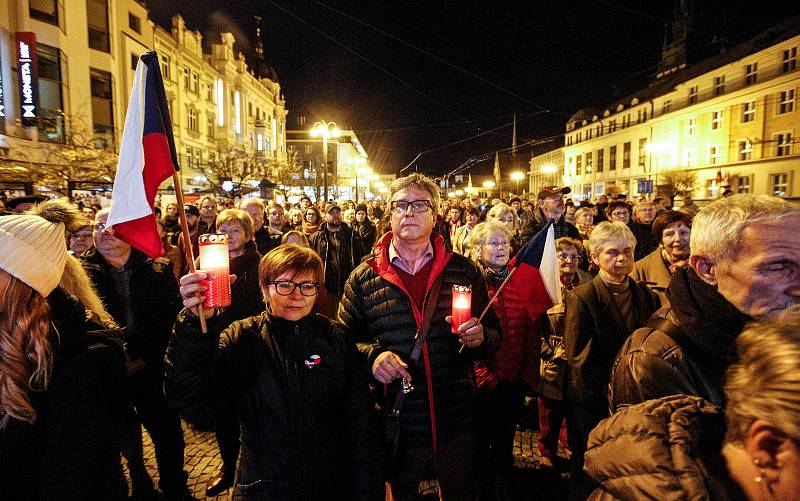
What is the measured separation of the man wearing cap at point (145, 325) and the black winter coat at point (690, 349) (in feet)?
11.3

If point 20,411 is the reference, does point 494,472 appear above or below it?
below

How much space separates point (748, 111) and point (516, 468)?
41463mm

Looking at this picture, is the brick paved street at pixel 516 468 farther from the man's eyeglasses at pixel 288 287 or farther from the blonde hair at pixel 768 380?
the blonde hair at pixel 768 380

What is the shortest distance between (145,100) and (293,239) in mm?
3661

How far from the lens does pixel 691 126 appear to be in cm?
3947

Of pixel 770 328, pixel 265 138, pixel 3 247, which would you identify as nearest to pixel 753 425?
pixel 770 328

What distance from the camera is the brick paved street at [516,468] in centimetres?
382

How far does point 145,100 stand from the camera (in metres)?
2.05

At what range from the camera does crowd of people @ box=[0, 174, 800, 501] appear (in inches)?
45.5

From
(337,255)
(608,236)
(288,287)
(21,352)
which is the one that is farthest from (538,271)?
(337,255)

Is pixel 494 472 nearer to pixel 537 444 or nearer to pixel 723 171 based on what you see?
pixel 537 444

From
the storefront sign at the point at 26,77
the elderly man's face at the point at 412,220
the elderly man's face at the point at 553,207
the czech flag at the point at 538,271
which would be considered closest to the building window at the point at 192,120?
the storefront sign at the point at 26,77

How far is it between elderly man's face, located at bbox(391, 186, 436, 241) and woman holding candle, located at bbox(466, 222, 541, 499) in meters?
1.00

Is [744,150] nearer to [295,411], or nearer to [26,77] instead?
[295,411]
